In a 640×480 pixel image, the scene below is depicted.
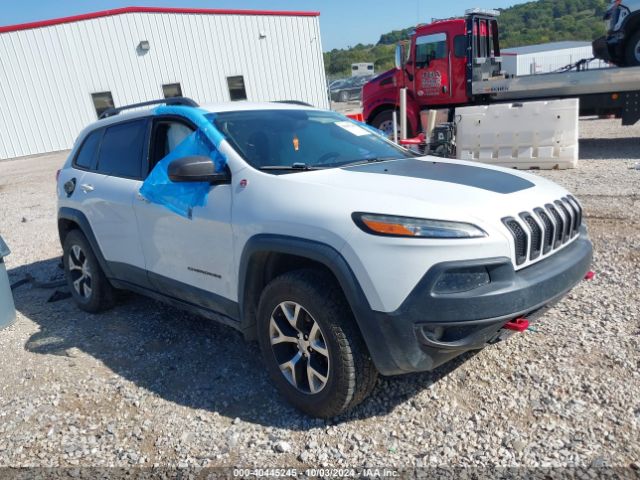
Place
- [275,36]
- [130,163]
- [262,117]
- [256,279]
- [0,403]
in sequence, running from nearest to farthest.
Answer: [256,279], [0,403], [262,117], [130,163], [275,36]

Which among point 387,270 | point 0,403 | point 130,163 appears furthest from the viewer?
point 130,163

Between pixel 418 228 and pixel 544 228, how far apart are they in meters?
0.74

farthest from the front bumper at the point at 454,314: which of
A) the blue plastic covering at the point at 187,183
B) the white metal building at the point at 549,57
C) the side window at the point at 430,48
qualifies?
the white metal building at the point at 549,57

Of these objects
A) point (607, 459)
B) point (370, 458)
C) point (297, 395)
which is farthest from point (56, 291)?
point (607, 459)

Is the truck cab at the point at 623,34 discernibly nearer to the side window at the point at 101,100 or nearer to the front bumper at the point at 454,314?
the front bumper at the point at 454,314

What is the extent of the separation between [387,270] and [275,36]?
22.9 m

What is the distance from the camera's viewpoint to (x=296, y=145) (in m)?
3.44

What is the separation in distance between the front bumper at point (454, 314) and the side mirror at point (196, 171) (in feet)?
4.39

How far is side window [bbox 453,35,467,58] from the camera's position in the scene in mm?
11156

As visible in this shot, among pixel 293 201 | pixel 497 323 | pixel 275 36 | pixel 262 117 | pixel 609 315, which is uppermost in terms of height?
pixel 275 36

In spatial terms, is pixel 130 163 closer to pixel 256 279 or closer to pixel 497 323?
pixel 256 279

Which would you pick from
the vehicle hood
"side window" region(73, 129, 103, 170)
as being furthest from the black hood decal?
"side window" region(73, 129, 103, 170)

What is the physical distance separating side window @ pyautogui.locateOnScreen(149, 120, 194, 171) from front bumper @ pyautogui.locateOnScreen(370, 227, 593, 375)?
2.15 metres

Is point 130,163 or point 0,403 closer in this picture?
point 0,403
